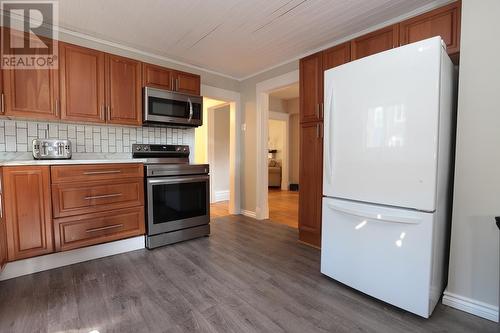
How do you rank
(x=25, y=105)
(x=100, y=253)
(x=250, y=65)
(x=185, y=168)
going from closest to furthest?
(x=25, y=105) → (x=100, y=253) → (x=185, y=168) → (x=250, y=65)

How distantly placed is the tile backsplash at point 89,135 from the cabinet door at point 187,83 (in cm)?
58

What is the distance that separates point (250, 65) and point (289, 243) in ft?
8.51

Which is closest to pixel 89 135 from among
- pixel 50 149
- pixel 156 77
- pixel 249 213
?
pixel 50 149

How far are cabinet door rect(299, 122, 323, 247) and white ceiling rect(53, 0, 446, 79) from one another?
105 cm

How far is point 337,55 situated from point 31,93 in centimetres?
289

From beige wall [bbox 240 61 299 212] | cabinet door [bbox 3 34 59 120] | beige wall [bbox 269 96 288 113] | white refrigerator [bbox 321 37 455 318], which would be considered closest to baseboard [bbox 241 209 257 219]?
beige wall [bbox 240 61 299 212]

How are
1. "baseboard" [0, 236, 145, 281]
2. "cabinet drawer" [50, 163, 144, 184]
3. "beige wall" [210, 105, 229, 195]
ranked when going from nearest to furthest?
"baseboard" [0, 236, 145, 281]
"cabinet drawer" [50, 163, 144, 184]
"beige wall" [210, 105, 229, 195]

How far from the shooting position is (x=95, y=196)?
2256 mm

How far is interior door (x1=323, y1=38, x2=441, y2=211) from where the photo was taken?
139 centimetres

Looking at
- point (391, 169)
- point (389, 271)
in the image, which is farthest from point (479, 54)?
point (389, 271)

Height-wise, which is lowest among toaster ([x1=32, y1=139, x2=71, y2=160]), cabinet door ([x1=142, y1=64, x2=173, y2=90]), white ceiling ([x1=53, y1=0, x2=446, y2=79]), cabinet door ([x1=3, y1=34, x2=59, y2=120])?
toaster ([x1=32, y1=139, x2=71, y2=160])

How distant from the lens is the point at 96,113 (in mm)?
2457

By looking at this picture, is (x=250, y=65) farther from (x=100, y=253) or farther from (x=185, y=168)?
(x=100, y=253)

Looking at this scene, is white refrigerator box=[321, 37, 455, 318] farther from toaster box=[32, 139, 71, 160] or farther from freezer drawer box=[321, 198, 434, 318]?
toaster box=[32, 139, 71, 160]
